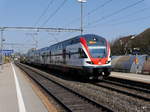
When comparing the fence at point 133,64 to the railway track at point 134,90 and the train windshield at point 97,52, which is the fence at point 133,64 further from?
the train windshield at point 97,52

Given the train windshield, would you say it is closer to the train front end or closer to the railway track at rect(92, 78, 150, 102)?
the train front end

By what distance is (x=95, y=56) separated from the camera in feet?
61.2

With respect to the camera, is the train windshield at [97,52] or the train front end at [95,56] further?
the train windshield at [97,52]

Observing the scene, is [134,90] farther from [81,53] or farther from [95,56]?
[81,53]

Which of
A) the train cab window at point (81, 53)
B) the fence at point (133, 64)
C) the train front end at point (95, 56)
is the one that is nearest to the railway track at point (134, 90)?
the train front end at point (95, 56)

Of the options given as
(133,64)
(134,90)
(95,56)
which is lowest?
(134,90)

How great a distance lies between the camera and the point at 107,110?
9.47 metres

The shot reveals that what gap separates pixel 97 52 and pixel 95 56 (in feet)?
1.13

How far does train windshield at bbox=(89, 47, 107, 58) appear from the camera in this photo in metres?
18.6

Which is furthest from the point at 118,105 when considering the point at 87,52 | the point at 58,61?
the point at 58,61

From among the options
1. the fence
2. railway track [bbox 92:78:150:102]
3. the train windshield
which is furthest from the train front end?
the fence

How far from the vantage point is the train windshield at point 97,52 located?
1864 cm

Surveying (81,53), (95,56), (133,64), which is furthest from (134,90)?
(133,64)

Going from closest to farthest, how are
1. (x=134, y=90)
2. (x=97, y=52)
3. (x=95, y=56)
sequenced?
1. (x=134, y=90)
2. (x=95, y=56)
3. (x=97, y=52)
